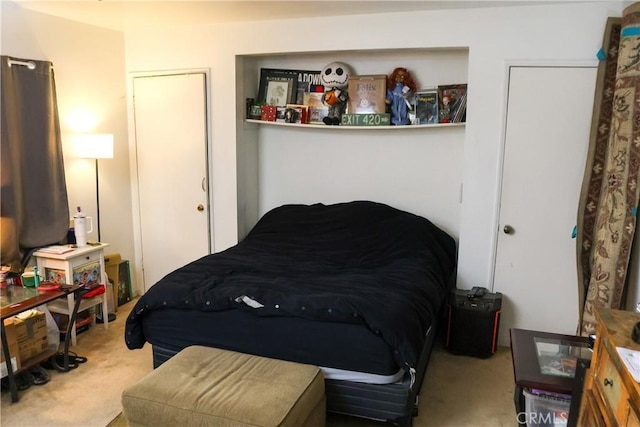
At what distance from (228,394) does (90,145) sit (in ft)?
7.89

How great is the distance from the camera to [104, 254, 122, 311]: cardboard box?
3.92 metres

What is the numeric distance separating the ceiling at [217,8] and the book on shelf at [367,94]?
1.62 feet

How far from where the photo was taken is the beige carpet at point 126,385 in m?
2.54

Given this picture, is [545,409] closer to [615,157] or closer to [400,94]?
[615,157]

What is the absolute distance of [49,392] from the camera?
278 cm

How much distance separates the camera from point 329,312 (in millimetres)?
2367

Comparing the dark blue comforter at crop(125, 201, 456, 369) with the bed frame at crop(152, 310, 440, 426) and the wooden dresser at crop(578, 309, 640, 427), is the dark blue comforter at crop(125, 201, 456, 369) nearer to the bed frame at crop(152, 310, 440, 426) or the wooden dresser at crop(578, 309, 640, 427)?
the bed frame at crop(152, 310, 440, 426)

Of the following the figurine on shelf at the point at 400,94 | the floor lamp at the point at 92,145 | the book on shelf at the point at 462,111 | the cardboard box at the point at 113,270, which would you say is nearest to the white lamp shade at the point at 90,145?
the floor lamp at the point at 92,145

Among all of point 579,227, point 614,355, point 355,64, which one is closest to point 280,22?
point 355,64

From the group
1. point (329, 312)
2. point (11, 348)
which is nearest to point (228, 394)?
point (329, 312)

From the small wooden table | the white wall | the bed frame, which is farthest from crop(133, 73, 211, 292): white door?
the small wooden table

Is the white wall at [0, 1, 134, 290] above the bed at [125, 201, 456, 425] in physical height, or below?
above

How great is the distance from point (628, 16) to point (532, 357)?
6.48 feet

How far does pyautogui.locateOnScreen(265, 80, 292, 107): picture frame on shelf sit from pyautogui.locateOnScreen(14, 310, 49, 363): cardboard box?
2295mm
